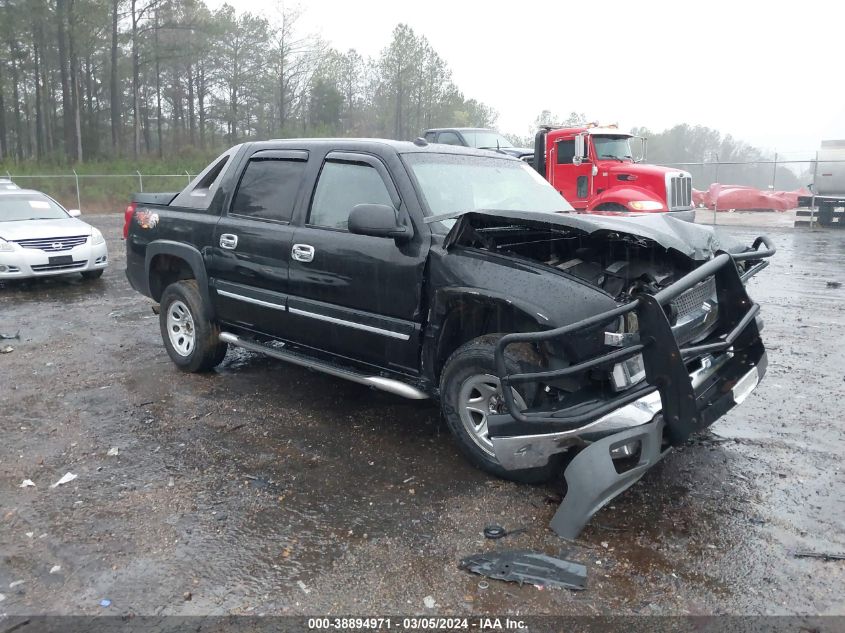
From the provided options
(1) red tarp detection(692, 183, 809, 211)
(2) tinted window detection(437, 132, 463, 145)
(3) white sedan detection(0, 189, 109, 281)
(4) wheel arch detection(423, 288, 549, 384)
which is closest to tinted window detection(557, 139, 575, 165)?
(2) tinted window detection(437, 132, 463, 145)

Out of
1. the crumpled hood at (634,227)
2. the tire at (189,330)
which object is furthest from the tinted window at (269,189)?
the crumpled hood at (634,227)

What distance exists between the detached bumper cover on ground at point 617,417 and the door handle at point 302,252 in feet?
6.23

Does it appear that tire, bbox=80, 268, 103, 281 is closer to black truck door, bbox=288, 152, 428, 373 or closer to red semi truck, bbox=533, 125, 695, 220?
black truck door, bbox=288, 152, 428, 373

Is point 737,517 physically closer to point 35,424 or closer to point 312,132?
point 35,424

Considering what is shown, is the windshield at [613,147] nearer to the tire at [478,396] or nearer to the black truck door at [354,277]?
the black truck door at [354,277]

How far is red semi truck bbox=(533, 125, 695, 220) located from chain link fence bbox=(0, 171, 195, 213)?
1756cm

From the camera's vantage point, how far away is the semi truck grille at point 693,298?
380 cm

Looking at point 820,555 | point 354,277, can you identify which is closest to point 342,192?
point 354,277

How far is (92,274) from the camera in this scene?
11234mm

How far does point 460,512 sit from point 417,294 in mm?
1311

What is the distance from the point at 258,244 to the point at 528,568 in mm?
3134

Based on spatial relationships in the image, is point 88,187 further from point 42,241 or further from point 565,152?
point 565,152

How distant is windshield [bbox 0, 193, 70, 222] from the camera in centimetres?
1092

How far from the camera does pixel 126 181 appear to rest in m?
30.5
